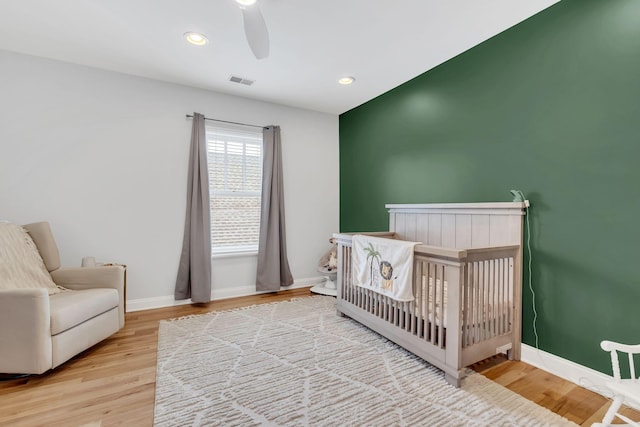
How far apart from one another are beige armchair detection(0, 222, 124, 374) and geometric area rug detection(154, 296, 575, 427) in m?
0.48

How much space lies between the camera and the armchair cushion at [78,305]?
1809 mm

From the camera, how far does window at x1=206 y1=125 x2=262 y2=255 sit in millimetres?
3389

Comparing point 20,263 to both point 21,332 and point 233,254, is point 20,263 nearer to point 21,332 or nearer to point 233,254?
point 21,332

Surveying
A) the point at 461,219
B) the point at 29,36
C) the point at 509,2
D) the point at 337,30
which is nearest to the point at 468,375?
the point at 461,219

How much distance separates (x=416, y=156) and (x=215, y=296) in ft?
9.10

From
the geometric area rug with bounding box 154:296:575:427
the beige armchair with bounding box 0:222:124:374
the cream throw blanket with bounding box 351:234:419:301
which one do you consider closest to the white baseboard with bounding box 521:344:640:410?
the geometric area rug with bounding box 154:296:575:427

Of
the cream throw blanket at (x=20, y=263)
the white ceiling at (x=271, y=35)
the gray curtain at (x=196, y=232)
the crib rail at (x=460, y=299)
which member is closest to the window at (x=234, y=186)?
the gray curtain at (x=196, y=232)

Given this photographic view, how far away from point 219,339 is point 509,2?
10.5ft

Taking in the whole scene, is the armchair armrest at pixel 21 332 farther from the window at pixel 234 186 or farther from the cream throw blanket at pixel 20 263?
the window at pixel 234 186

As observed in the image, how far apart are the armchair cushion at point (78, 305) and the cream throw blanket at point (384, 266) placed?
198cm

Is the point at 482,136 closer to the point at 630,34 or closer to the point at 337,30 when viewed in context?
the point at 630,34

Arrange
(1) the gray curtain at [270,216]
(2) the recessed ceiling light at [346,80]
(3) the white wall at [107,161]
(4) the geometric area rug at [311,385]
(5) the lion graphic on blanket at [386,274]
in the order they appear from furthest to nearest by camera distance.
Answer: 1. (1) the gray curtain at [270,216]
2. (2) the recessed ceiling light at [346,80]
3. (3) the white wall at [107,161]
4. (5) the lion graphic on blanket at [386,274]
5. (4) the geometric area rug at [311,385]

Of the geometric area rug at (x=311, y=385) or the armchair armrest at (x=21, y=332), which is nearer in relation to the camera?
the geometric area rug at (x=311, y=385)

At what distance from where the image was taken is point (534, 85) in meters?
1.99
